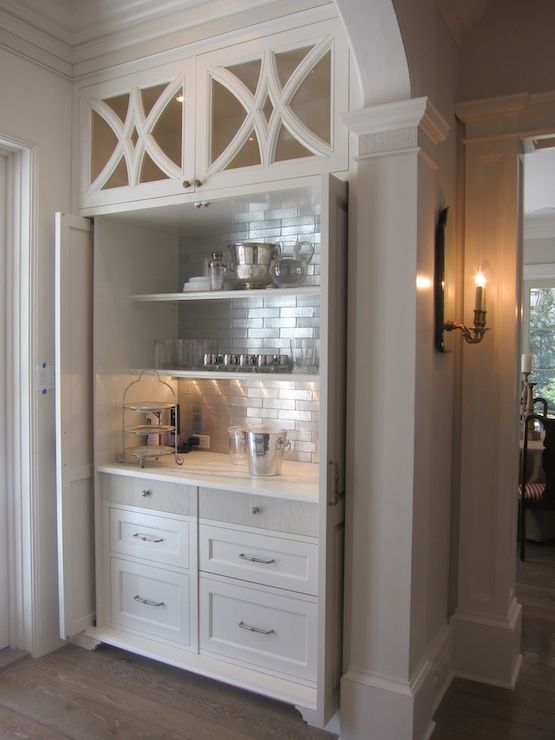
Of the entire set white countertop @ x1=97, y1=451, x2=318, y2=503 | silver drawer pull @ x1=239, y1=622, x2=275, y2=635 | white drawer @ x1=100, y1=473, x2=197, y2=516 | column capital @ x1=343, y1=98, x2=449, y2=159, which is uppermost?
column capital @ x1=343, y1=98, x2=449, y2=159

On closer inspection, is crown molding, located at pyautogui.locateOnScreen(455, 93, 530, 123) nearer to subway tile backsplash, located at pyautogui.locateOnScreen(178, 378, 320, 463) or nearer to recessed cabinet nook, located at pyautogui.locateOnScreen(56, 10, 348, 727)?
recessed cabinet nook, located at pyautogui.locateOnScreen(56, 10, 348, 727)

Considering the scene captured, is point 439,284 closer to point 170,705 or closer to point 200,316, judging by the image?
point 200,316

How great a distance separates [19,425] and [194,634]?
1.18 metres

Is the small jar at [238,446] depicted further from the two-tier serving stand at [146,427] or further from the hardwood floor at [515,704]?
the hardwood floor at [515,704]

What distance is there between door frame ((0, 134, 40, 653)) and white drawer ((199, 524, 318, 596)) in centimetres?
83

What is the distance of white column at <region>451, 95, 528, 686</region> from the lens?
252 centimetres

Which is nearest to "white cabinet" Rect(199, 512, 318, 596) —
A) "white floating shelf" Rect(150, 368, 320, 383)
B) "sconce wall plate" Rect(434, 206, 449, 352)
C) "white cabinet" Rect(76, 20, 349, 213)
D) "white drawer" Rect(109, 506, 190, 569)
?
"white drawer" Rect(109, 506, 190, 569)

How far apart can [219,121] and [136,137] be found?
419 mm

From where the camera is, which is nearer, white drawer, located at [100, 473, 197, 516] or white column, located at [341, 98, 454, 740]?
white column, located at [341, 98, 454, 740]

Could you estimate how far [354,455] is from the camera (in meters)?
2.15

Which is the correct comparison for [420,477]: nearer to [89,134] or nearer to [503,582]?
[503,582]

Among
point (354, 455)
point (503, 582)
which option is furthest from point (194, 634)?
point (503, 582)

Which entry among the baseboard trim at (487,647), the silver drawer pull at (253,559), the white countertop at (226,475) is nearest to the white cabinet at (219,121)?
the white countertop at (226,475)

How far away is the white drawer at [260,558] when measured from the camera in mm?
2252
